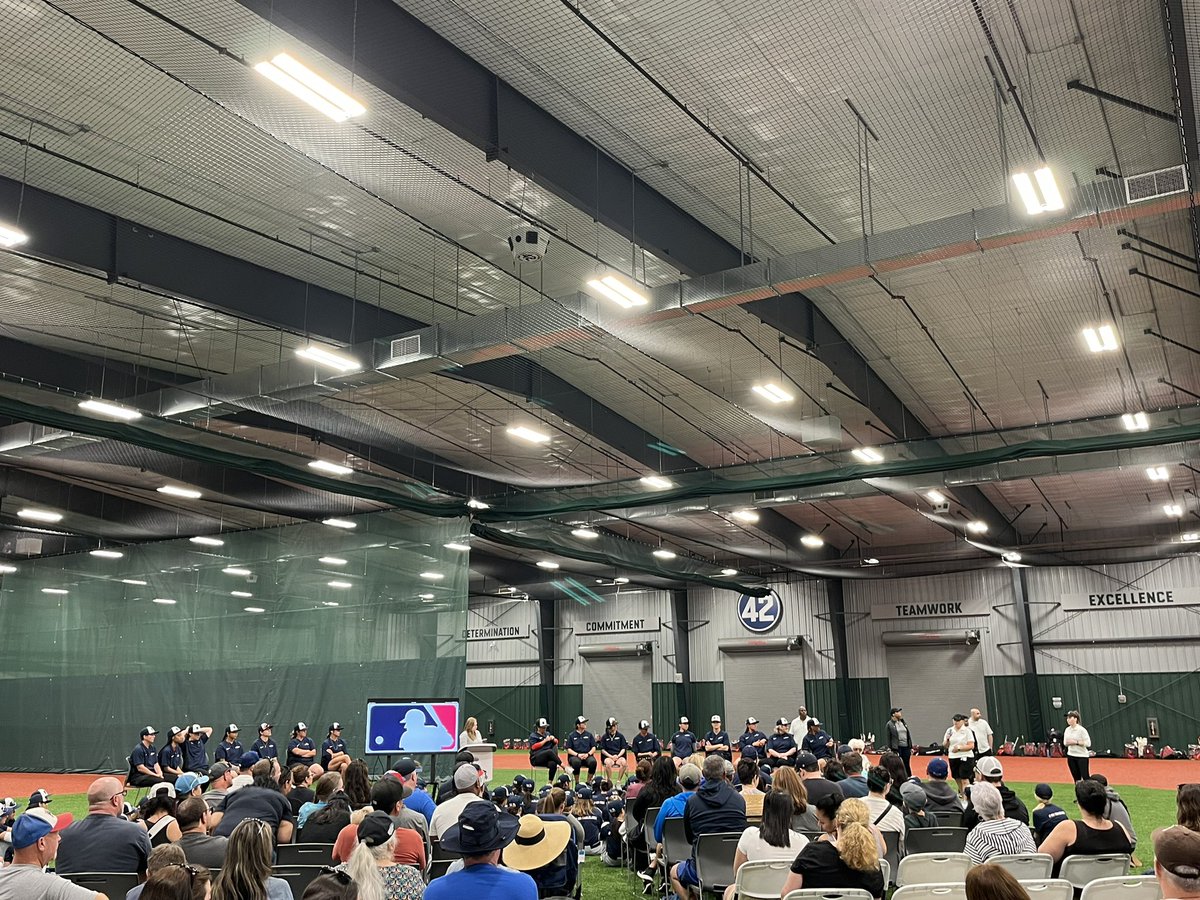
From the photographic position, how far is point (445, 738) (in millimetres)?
15188

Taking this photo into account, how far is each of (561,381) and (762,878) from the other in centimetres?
1088

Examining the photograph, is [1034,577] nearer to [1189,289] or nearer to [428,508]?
[1189,289]

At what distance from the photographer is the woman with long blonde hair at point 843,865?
15.0ft

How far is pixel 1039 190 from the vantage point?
780 cm

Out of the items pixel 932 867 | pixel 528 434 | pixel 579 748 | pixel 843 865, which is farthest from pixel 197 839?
pixel 579 748

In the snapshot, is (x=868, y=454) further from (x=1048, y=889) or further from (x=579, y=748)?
(x=1048, y=889)

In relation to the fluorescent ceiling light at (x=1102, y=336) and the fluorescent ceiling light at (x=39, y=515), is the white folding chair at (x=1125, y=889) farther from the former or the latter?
the fluorescent ceiling light at (x=39, y=515)

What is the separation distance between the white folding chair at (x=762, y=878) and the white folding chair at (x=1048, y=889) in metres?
1.29

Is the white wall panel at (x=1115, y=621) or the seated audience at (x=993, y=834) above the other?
the white wall panel at (x=1115, y=621)

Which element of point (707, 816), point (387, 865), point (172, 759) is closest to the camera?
point (387, 865)

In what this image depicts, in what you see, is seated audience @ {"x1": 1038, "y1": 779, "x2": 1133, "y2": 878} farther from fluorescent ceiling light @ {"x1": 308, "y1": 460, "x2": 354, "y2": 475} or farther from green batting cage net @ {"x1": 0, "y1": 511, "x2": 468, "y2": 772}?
fluorescent ceiling light @ {"x1": 308, "y1": 460, "x2": 354, "y2": 475}

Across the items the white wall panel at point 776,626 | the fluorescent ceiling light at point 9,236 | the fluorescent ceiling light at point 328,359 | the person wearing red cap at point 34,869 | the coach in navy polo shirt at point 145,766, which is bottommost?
the coach in navy polo shirt at point 145,766

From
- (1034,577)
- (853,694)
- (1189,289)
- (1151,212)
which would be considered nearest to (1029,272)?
(1189,289)

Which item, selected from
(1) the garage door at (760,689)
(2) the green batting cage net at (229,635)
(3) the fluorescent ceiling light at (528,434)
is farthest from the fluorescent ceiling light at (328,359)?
(1) the garage door at (760,689)
